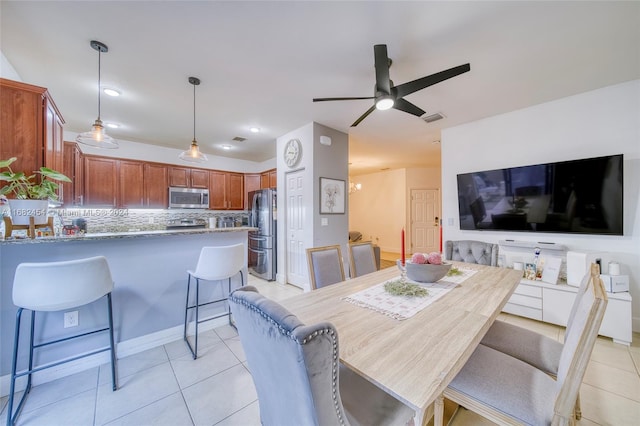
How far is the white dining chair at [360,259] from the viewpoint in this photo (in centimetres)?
216

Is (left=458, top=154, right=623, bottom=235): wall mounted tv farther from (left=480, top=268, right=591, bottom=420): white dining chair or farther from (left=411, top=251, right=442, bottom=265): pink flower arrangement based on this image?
(left=411, top=251, right=442, bottom=265): pink flower arrangement

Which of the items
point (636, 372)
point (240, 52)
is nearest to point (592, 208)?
point (636, 372)

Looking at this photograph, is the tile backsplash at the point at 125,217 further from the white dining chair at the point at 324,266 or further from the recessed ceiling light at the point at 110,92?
the white dining chair at the point at 324,266

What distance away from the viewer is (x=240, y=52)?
2064mm

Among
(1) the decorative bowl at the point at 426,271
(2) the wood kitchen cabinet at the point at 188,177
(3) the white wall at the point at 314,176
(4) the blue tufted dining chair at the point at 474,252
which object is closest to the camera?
(1) the decorative bowl at the point at 426,271

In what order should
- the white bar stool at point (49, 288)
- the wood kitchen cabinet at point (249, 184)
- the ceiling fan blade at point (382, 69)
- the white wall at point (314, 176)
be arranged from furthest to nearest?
the wood kitchen cabinet at point (249, 184) → the white wall at point (314, 176) → the ceiling fan blade at point (382, 69) → the white bar stool at point (49, 288)

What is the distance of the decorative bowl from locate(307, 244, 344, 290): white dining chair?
61cm

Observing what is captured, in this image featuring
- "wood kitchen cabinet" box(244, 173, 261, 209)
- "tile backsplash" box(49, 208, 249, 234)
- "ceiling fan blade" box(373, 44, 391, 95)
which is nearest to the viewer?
"ceiling fan blade" box(373, 44, 391, 95)

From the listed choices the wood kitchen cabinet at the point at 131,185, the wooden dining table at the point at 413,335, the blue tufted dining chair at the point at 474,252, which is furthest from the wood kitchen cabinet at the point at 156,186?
the blue tufted dining chair at the point at 474,252

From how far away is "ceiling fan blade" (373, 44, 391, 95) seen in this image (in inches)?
67.8

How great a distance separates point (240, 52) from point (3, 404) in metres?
3.05

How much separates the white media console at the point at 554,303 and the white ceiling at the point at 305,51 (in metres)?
1.88

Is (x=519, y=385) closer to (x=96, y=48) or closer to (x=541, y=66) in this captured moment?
(x=541, y=66)

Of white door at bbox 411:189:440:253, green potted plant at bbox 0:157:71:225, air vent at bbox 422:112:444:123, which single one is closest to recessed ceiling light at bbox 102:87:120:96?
green potted plant at bbox 0:157:71:225
